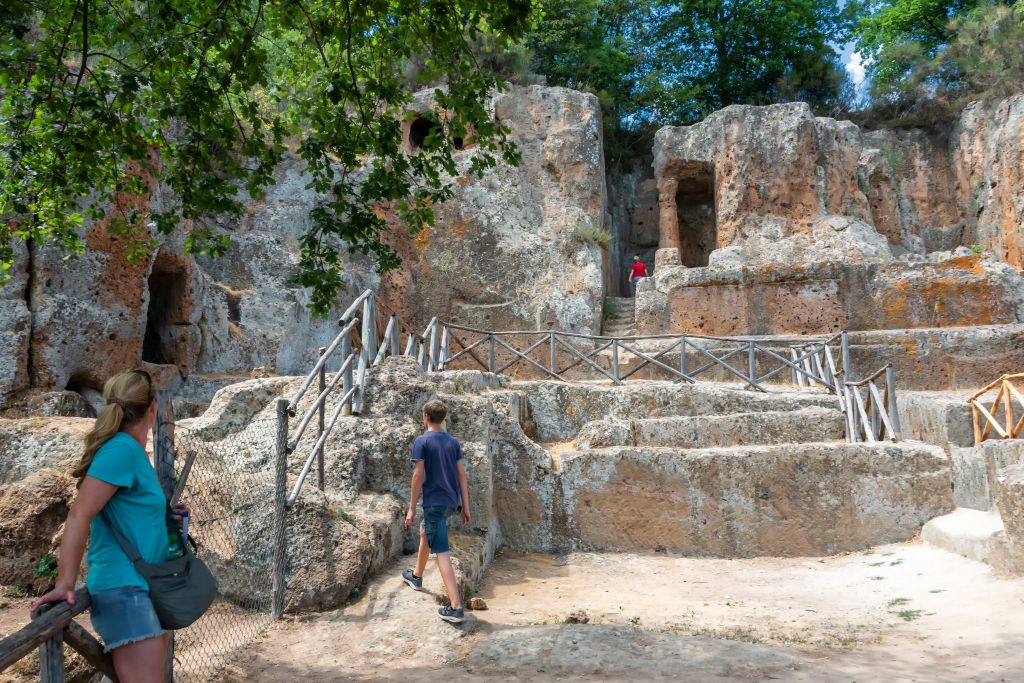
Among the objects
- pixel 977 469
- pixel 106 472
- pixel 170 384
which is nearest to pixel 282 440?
pixel 106 472

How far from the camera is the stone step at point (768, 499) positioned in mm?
6828

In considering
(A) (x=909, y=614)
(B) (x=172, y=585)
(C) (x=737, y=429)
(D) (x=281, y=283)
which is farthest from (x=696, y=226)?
(B) (x=172, y=585)

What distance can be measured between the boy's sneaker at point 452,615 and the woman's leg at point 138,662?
2.31 m

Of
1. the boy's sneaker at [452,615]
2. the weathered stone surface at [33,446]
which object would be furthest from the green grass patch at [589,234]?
the boy's sneaker at [452,615]

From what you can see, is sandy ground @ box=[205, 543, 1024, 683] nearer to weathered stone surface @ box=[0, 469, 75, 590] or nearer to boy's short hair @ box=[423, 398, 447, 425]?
boy's short hair @ box=[423, 398, 447, 425]

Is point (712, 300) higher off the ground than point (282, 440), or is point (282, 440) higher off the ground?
point (712, 300)

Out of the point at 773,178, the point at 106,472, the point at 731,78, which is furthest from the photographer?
the point at 731,78

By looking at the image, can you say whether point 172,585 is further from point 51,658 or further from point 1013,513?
point 1013,513

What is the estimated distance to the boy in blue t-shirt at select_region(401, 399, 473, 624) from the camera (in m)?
4.70

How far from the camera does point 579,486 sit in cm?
713

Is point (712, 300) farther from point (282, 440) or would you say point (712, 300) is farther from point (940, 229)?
point (940, 229)

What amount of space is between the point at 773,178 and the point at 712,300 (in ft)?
17.7

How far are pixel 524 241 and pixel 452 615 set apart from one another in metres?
12.3

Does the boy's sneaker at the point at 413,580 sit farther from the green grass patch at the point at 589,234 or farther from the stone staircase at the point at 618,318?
the green grass patch at the point at 589,234
